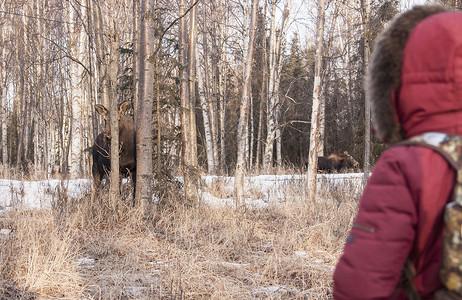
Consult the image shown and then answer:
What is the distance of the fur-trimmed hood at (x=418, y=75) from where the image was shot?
1.29 meters

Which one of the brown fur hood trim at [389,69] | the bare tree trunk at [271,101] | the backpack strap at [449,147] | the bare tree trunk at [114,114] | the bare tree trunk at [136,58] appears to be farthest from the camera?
the bare tree trunk at [271,101]

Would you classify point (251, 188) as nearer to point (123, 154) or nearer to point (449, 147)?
point (123, 154)

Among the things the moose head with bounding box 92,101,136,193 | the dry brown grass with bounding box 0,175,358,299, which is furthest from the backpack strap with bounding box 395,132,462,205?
the moose head with bounding box 92,101,136,193

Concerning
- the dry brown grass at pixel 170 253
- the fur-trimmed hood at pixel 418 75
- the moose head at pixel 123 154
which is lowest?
the dry brown grass at pixel 170 253

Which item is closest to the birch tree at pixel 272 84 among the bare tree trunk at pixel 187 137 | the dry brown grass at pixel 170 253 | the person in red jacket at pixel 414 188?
the bare tree trunk at pixel 187 137

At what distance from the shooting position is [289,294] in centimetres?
411

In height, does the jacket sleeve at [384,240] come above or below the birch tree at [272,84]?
below

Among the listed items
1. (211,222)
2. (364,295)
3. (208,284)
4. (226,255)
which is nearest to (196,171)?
(211,222)

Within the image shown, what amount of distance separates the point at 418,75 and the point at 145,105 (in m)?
6.25

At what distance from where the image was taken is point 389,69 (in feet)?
4.63

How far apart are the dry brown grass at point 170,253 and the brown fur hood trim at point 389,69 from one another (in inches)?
106

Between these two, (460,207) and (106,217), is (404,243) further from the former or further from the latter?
(106,217)

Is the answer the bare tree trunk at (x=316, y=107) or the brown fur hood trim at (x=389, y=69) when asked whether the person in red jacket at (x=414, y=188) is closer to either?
the brown fur hood trim at (x=389, y=69)

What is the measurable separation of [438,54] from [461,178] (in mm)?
384
